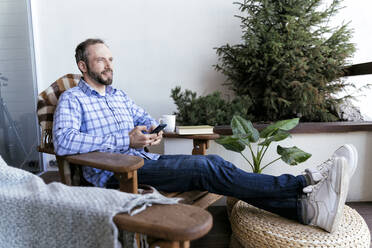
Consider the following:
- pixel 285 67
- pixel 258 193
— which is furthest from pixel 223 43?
pixel 258 193

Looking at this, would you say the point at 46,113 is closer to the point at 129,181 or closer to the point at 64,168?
the point at 64,168

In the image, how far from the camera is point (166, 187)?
135 cm

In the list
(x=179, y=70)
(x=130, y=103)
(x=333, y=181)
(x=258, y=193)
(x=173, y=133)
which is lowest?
(x=258, y=193)

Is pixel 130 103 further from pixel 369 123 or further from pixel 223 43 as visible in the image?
pixel 369 123

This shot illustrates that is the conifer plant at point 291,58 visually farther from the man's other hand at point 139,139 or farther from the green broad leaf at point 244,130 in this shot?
the man's other hand at point 139,139

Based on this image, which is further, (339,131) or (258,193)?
(339,131)

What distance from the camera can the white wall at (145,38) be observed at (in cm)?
262

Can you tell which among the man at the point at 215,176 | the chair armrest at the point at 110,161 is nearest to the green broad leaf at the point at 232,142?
the man at the point at 215,176

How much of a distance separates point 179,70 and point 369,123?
1.73 m

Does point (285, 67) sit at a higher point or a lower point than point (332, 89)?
higher

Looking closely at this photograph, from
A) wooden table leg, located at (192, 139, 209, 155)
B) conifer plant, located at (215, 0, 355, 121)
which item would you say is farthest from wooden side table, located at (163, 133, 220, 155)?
conifer plant, located at (215, 0, 355, 121)

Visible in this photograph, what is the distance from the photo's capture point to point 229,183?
1.32m

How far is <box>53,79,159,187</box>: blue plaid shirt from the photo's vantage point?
1246 mm

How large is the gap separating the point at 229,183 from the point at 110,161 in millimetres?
589
